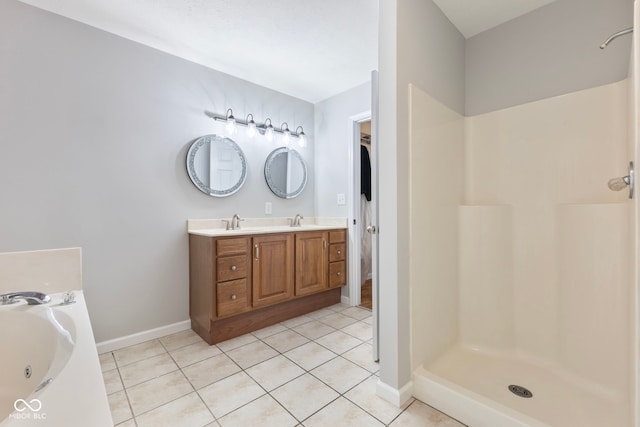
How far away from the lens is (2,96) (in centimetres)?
171

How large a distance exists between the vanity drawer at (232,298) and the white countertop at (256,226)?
1.31ft

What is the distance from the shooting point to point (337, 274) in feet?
9.90

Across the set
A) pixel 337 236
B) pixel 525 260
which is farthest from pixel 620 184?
pixel 337 236

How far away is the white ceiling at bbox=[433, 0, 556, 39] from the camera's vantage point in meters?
1.75

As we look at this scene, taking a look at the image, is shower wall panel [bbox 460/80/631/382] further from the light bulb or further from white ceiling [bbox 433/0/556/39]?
the light bulb

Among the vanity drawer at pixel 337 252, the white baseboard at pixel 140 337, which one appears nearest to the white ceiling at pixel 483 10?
the vanity drawer at pixel 337 252

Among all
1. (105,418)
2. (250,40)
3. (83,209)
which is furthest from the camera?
(250,40)

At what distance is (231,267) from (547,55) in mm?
2589

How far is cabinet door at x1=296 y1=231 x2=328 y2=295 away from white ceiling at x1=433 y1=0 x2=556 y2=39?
2005 mm

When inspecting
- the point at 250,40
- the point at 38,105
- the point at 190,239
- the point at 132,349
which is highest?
the point at 250,40

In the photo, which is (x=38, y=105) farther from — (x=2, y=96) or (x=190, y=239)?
(x=190, y=239)

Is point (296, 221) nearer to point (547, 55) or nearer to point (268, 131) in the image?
point (268, 131)

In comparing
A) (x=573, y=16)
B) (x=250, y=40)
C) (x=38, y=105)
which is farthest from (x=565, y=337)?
(x=38, y=105)

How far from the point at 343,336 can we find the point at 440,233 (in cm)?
117
